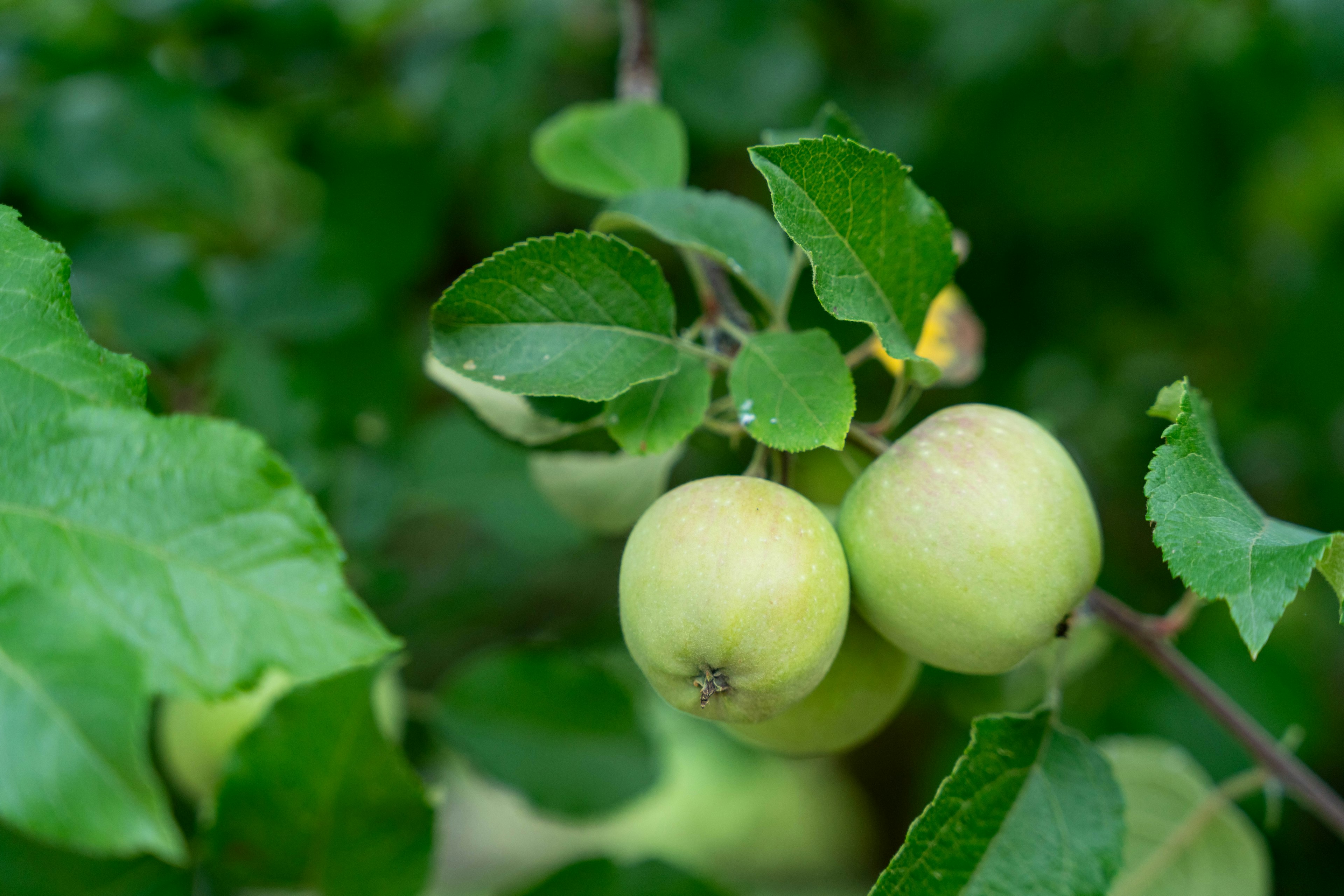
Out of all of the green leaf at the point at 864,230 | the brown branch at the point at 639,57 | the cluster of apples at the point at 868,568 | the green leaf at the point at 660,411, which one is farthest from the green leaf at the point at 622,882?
the brown branch at the point at 639,57

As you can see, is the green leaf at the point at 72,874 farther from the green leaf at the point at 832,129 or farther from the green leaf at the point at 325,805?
the green leaf at the point at 832,129

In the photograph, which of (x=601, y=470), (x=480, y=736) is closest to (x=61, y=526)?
(x=601, y=470)

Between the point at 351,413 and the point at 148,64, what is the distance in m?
0.61

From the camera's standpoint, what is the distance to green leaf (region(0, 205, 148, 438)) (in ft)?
2.05

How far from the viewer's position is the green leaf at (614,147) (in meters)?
1.07

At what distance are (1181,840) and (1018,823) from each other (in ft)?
1.44

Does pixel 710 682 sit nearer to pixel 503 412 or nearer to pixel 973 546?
pixel 973 546

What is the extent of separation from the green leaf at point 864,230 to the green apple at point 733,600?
159mm

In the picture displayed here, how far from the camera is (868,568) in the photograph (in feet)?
2.46

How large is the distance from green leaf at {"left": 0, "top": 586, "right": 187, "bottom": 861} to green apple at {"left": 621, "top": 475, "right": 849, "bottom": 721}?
31cm

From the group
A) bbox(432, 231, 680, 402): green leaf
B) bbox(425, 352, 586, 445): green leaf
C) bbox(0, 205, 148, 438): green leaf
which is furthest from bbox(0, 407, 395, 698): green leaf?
bbox(425, 352, 586, 445): green leaf

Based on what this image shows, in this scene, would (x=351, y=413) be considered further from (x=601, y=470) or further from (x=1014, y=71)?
(x=1014, y=71)

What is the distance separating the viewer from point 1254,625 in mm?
615

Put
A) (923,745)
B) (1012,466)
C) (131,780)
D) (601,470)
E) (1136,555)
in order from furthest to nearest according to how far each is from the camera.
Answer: (923,745), (1136,555), (601,470), (1012,466), (131,780)
